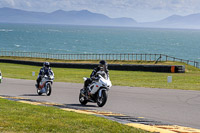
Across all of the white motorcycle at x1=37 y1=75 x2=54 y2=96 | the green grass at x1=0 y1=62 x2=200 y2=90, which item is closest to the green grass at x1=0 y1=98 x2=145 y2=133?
the white motorcycle at x1=37 y1=75 x2=54 y2=96

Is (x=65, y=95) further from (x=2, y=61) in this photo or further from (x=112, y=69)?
(x=2, y=61)

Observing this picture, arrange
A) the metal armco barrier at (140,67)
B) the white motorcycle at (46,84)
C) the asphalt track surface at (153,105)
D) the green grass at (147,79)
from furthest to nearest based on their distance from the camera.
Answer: the metal armco barrier at (140,67), the green grass at (147,79), the white motorcycle at (46,84), the asphalt track surface at (153,105)

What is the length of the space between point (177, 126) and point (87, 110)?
4.12 meters

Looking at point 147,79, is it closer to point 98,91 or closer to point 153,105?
Result: point 153,105

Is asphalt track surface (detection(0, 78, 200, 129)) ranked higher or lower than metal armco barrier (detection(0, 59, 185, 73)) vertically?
lower

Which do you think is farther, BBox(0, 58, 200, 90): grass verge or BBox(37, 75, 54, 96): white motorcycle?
BBox(0, 58, 200, 90): grass verge

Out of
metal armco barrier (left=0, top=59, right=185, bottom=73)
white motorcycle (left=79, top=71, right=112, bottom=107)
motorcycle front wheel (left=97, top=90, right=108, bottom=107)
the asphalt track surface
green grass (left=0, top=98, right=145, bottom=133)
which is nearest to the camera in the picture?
green grass (left=0, top=98, right=145, bottom=133)

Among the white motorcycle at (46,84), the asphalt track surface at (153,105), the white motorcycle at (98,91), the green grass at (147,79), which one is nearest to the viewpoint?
the asphalt track surface at (153,105)

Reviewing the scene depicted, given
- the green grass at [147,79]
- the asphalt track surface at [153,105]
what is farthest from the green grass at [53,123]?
the green grass at [147,79]

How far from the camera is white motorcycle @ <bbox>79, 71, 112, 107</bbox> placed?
1383 centimetres

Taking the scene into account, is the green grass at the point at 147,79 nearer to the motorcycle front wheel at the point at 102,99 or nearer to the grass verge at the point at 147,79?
the grass verge at the point at 147,79

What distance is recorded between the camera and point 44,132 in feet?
28.4

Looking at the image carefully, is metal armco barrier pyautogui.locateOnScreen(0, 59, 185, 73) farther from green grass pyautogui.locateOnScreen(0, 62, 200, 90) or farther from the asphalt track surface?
the asphalt track surface

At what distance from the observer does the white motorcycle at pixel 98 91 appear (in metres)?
13.8
